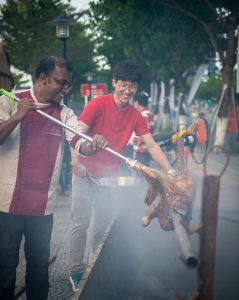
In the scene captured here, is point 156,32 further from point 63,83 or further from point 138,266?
point 63,83

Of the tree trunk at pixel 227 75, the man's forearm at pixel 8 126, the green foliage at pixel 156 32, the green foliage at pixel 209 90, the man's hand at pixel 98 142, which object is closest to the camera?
the man's forearm at pixel 8 126

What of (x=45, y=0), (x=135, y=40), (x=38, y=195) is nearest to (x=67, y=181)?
(x=45, y=0)

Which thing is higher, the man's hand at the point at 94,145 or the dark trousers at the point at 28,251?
the man's hand at the point at 94,145

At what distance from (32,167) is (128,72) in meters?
1.41

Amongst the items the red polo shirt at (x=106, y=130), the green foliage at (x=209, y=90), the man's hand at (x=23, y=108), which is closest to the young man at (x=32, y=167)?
the man's hand at (x=23, y=108)

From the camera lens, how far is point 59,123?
309 centimetres

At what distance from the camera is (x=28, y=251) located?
3289 mm

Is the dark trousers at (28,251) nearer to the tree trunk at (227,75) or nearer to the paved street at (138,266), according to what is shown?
the paved street at (138,266)

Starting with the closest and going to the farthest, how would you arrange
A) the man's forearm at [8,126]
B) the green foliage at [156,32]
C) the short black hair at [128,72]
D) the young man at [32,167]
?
the man's forearm at [8,126]
the young man at [32,167]
the short black hair at [128,72]
the green foliage at [156,32]

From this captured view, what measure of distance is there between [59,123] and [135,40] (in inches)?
927

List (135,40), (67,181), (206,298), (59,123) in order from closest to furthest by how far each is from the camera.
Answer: (206,298) → (59,123) → (67,181) → (135,40)

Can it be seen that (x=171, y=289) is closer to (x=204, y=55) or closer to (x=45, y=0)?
(x=45, y=0)

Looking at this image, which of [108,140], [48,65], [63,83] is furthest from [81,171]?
[48,65]

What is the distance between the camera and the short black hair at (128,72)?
4020mm
